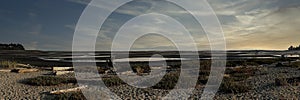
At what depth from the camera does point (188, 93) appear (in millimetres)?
22609

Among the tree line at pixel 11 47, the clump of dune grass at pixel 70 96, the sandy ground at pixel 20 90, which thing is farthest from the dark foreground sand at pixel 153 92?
the tree line at pixel 11 47

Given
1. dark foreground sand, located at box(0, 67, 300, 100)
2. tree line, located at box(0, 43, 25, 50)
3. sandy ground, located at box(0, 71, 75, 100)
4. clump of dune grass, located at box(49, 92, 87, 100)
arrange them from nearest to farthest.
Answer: clump of dune grass, located at box(49, 92, 87, 100) < dark foreground sand, located at box(0, 67, 300, 100) < sandy ground, located at box(0, 71, 75, 100) < tree line, located at box(0, 43, 25, 50)

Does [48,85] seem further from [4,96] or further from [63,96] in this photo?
[63,96]

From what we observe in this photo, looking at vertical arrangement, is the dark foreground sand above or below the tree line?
below

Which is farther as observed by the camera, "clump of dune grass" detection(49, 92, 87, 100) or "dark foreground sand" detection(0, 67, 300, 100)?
"dark foreground sand" detection(0, 67, 300, 100)

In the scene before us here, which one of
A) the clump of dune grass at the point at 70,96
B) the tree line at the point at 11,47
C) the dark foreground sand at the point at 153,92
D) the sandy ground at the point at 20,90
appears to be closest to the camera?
the clump of dune grass at the point at 70,96

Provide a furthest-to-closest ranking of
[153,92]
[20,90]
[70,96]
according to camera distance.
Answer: [20,90], [153,92], [70,96]

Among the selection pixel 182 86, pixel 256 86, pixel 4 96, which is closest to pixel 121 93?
A: pixel 182 86

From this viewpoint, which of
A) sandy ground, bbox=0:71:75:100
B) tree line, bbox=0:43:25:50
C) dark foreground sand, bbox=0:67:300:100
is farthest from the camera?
tree line, bbox=0:43:25:50

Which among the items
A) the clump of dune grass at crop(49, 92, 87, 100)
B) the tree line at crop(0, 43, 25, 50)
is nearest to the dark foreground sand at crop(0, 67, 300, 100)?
the clump of dune grass at crop(49, 92, 87, 100)

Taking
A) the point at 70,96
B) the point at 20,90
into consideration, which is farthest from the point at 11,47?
the point at 70,96

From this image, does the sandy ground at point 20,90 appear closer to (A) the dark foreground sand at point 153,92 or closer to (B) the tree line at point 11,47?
(A) the dark foreground sand at point 153,92

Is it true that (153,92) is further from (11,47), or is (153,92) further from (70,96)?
(11,47)

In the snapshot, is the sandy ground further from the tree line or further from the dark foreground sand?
the tree line
